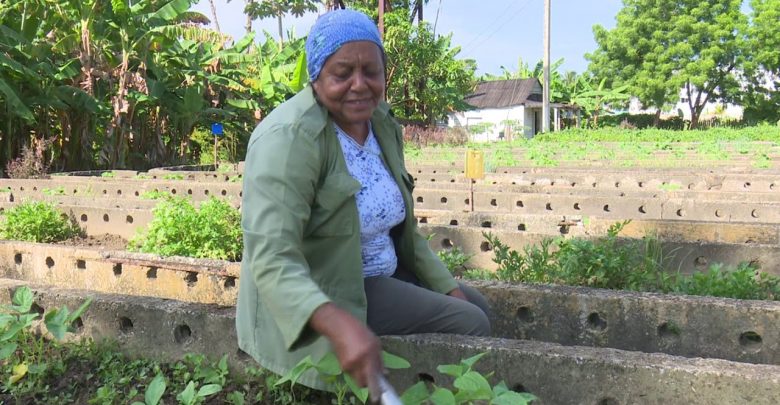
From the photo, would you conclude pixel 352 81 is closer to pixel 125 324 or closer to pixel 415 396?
pixel 415 396

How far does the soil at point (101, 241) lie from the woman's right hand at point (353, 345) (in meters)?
4.89

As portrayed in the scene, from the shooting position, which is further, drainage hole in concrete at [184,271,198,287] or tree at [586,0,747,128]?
tree at [586,0,747,128]

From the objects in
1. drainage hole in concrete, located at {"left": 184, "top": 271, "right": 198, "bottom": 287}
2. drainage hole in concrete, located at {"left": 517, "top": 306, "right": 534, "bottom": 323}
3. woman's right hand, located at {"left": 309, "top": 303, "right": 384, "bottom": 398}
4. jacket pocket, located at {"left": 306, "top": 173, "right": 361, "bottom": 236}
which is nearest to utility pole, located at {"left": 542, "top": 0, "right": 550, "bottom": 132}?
drainage hole in concrete, located at {"left": 184, "top": 271, "right": 198, "bottom": 287}

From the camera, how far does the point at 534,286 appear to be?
341 cm

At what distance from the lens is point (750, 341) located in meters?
3.06

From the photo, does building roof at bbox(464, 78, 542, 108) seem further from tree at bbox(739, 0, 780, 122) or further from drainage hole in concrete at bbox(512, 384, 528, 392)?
drainage hole in concrete at bbox(512, 384, 528, 392)

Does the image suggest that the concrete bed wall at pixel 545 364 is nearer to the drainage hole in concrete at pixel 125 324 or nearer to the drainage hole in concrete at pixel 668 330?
the drainage hole in concrete at pixel 125 324

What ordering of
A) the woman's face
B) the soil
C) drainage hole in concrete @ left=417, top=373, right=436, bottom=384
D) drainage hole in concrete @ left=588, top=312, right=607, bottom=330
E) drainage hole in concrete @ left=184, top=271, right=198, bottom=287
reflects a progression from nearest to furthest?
the woman's face
drainage hole in concrete @ left=417, top=373, right=436, bottom=384
drainage hole in concrete @ left=588, top=312, right=607, bottom=330
drainage hole in concrete @ left=184, top=271, right=198, bottom=287
the soil

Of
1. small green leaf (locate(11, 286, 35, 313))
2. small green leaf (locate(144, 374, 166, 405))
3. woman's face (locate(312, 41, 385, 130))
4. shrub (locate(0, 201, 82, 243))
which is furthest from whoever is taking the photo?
shrub (locate(0, 201, 82, 243))

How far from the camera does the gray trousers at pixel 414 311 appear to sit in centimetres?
244

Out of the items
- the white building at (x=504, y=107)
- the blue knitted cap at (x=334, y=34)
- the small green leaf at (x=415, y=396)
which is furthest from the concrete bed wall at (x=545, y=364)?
the white building at (x=504, y=107)

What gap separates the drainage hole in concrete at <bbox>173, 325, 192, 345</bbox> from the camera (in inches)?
118

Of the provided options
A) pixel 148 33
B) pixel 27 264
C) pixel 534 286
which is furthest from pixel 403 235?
pixel 148 33

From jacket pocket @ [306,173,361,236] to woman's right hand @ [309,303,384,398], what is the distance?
1.26 feet
